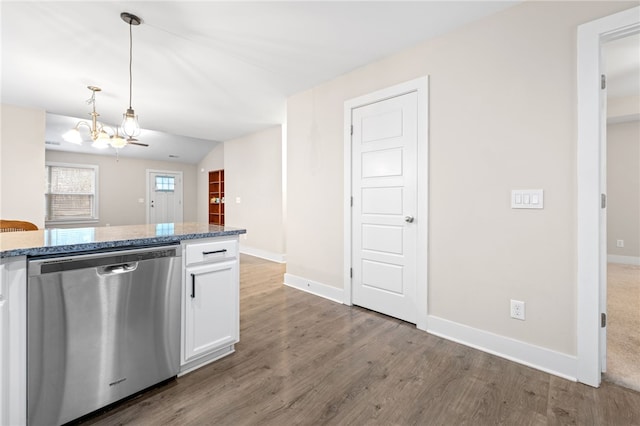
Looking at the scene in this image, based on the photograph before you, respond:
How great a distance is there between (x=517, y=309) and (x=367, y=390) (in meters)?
1.22

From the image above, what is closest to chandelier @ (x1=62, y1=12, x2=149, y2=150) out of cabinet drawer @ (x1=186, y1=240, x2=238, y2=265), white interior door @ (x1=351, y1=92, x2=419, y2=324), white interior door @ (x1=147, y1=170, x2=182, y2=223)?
cabinet drawer @ (x1=186, y1=240, x2=238, y2=265)

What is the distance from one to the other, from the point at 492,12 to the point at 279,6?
5.13 ft

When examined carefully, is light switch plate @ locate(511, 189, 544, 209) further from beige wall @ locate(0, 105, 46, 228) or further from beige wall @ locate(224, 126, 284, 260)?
beige wall @ locate(0, 105, 46, 228)

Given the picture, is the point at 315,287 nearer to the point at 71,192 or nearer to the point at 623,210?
the point at 623,210

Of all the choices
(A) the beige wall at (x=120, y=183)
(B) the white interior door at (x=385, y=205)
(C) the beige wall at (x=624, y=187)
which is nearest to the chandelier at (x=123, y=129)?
(B) the white interior door at (x=385, y=205)

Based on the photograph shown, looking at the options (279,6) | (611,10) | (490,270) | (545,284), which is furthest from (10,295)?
(611,10)

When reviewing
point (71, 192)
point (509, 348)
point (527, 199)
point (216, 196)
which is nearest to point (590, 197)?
point (527, 199)

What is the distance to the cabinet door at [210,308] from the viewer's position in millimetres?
1791

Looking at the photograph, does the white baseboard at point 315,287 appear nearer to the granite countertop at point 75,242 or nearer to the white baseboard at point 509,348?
the white baseboard at point 509,348

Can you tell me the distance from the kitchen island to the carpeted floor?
2498mm

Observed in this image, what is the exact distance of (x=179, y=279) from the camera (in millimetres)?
1734

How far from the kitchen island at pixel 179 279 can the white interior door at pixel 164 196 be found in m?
7.72

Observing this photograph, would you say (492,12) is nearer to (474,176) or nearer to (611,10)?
(611,10)

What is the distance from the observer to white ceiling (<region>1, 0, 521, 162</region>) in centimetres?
212
